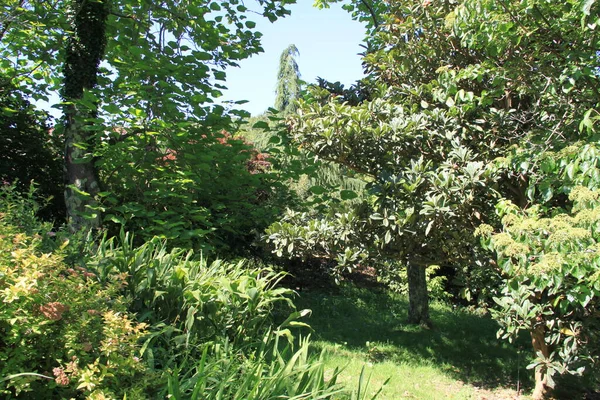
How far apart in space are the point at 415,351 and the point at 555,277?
10.3 ft

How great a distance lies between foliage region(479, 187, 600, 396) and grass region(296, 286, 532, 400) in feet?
3.12

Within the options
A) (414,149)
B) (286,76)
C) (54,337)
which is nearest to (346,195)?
(414,149)

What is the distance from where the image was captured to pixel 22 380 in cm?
167

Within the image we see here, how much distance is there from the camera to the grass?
178 inches

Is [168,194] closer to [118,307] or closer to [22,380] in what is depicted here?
[118,307]

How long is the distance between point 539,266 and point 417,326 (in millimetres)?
4110

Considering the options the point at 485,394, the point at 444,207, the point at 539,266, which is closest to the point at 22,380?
the point at 539,266

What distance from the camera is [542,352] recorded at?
13.5 feet

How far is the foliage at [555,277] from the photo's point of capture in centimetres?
277

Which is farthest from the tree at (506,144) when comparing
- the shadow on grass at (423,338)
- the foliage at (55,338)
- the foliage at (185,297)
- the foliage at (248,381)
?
the foliage at (55,338)

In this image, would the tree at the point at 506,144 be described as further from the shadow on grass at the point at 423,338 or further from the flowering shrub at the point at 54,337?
the flowering shrub at the point at 54,337

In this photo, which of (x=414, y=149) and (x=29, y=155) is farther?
(x=29, y=155)

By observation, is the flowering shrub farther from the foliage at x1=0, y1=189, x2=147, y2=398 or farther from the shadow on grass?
the shadow on grass

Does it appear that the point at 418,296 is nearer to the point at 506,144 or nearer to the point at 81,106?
the point at 506,144
